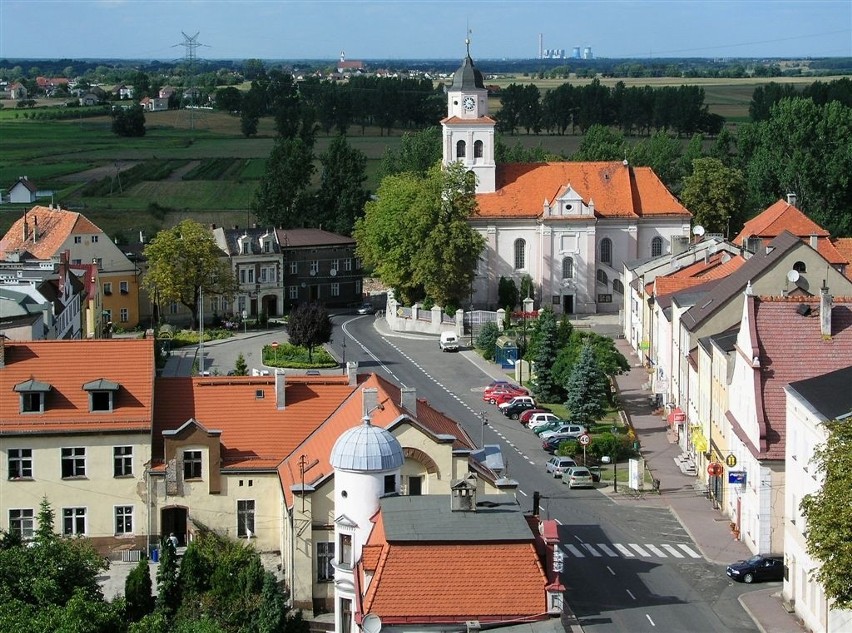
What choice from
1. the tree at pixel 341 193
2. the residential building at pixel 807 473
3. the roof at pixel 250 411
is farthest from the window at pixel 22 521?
the tree at pixel 341 193

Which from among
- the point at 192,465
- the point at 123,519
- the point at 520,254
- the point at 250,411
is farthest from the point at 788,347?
the point at 520,254

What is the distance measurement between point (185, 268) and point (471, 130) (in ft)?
67.8

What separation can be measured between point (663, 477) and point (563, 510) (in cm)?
712

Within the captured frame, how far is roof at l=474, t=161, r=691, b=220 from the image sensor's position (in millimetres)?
109750

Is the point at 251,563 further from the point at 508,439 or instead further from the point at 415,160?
the point at 415,160

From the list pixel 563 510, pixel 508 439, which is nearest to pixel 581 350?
pixel 508 439

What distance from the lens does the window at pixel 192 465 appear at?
181 feet

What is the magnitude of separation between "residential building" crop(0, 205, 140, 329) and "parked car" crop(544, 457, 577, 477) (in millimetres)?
41015

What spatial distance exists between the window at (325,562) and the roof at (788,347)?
14.8 metres

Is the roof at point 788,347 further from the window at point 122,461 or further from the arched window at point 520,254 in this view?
the arched window at point 520,254

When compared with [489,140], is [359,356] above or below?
below

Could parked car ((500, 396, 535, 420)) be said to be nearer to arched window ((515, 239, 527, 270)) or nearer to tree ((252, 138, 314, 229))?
arched window ((515, 239, 527, 270))

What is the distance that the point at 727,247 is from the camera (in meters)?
90.1

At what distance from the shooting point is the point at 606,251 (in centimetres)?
11006
